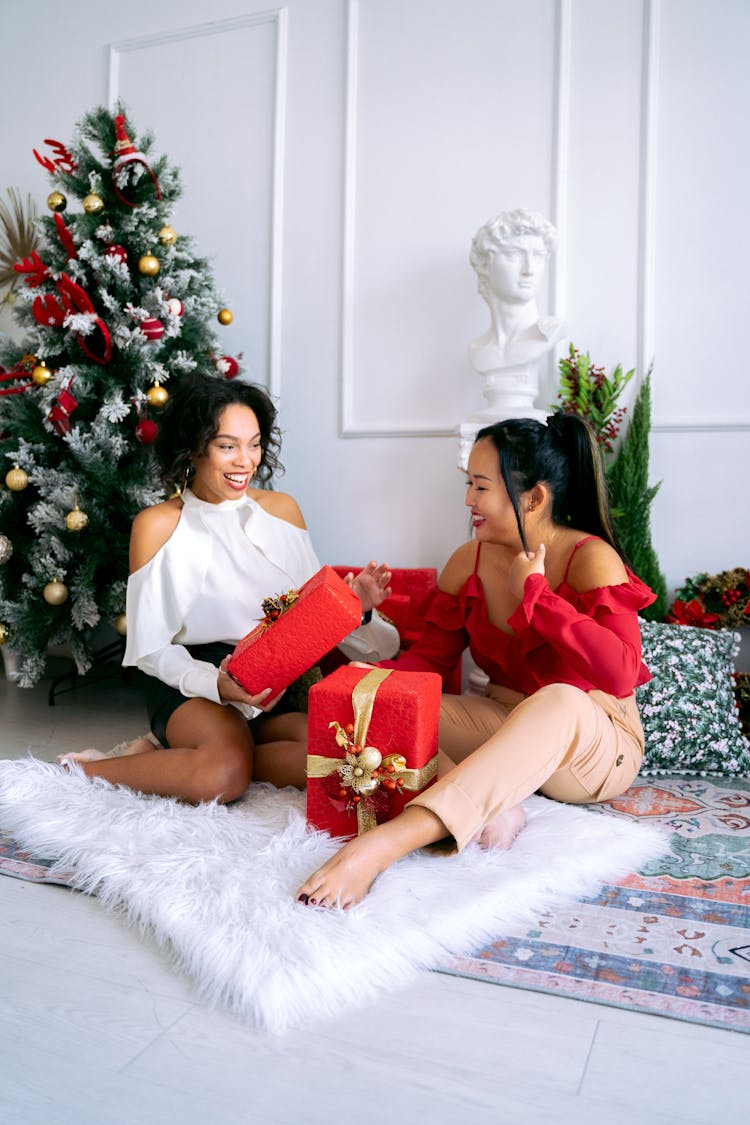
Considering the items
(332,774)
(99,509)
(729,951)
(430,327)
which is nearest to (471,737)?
(332,774)

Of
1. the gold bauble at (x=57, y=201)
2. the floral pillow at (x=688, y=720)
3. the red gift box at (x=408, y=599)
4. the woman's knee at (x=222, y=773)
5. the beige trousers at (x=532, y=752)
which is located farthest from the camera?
the gold bauble at (x=57, y=201)

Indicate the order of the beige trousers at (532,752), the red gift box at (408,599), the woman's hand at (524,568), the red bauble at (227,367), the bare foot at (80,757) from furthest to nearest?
the red bauble at (227,367), the red gift box at (408,599), the bare foot at (80,757), the woman's hand at (524,568), the beige trousers at (532,752)

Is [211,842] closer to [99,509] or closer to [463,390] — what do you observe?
[99,509]

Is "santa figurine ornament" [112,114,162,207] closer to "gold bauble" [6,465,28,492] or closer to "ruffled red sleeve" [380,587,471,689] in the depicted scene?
"gold bauble" [6,465,28,492]

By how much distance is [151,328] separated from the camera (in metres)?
2.83

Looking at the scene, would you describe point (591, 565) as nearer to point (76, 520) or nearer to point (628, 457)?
point (628, 457)

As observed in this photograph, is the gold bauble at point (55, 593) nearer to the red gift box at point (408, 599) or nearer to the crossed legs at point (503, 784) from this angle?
the red gift box at point (408, 599)

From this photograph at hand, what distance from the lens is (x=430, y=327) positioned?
10.7ft

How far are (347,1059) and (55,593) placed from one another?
1.99m

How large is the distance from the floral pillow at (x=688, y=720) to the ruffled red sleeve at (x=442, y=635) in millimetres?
524

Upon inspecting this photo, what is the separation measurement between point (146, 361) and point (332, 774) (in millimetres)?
1689

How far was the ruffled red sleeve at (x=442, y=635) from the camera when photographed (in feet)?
7.16

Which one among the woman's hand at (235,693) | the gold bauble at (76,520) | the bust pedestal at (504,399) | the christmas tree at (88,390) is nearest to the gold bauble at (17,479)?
the christmas tree at (88,390)

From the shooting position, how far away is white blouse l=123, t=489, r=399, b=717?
2.12 meters
